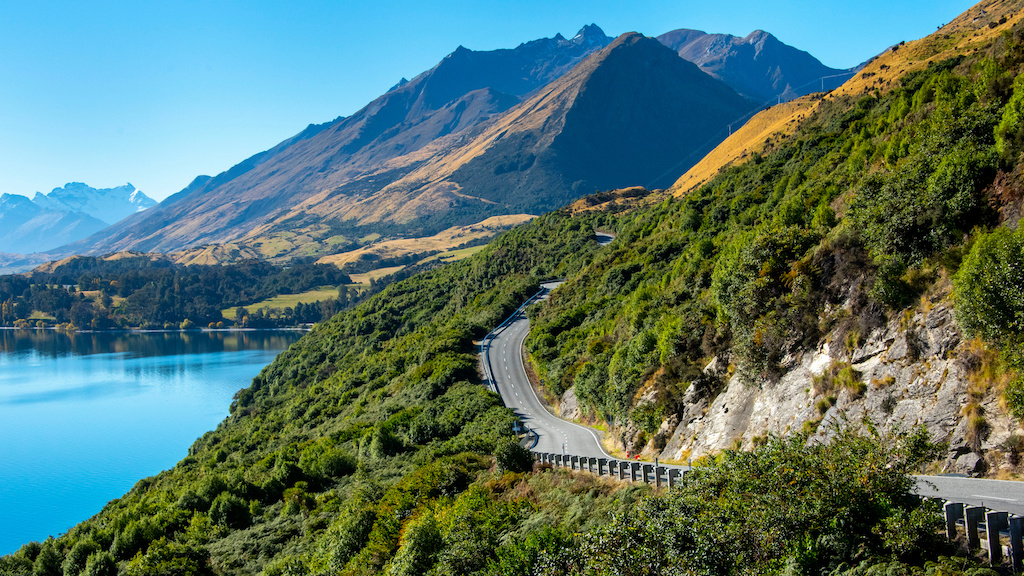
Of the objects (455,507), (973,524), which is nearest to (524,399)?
(455,507)

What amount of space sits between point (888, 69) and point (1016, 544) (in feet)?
261

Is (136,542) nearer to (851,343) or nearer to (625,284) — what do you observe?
(851,343)

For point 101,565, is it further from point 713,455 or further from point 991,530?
point 991,530

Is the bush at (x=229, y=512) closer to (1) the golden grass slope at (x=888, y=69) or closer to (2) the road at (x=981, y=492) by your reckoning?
(2) the road at (x=981, y=492)

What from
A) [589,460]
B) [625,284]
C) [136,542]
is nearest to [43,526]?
[136,542]

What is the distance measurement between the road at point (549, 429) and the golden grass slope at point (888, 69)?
120 ft

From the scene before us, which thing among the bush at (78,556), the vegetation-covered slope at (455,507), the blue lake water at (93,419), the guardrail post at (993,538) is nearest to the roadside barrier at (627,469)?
the vegetation-covered slope at (455,507)

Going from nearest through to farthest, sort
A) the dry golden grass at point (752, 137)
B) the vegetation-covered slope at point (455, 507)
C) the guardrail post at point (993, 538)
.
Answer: the guardrail post at point (993, 538)
the vegetation-covered slope at point (455, 507)
the dry golden grass at point (752, 137)

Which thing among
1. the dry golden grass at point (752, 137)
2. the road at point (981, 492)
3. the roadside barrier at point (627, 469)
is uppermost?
the dry golden grass at point (752, 137)

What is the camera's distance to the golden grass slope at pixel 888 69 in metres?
62.3

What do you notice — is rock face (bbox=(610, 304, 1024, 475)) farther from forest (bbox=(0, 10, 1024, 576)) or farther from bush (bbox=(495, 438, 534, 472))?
bush (bbox=(495, 438, 534, 472))

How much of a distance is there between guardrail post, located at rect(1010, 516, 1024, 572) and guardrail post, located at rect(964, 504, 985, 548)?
456mm

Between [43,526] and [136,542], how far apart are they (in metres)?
45.1

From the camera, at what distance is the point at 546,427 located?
36562mm
